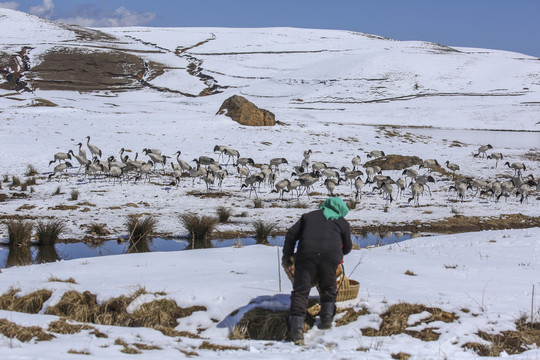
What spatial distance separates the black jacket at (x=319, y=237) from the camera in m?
6.58

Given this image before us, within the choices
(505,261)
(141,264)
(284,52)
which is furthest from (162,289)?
(284,52)

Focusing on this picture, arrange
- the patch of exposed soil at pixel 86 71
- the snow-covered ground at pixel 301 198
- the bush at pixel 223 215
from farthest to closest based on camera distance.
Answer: the patch of exposed soil at pixel 86 71
the bush at pixel 223 215
the snow-covered ground at pixel 301 198

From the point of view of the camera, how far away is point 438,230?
56.7 ft

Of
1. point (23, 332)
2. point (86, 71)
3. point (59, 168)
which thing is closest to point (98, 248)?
point (23, 332)

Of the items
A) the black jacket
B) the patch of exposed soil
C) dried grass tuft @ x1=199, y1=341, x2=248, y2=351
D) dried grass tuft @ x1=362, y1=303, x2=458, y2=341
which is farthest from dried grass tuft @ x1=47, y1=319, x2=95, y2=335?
the patch of exposed soil

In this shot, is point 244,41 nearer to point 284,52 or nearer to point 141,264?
point 284,52

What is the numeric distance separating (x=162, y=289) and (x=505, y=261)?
707cm

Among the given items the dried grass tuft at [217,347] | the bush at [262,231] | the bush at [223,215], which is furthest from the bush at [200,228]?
the dried grass tuft at [217,347]

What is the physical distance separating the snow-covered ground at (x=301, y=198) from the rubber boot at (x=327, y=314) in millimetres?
204

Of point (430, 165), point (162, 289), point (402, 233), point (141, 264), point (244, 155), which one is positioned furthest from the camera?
point (244, 155)

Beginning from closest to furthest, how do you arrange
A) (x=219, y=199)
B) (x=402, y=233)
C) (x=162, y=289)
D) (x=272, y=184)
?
1. (x=162, y=289)
2. (x=402, y=233)
3. (x=219, y=199)
4. (x=272, y=184)

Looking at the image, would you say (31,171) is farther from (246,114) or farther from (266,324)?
(266,324)

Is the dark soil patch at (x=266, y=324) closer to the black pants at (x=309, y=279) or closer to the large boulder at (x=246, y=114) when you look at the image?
the black pants at (x=309, y=279)

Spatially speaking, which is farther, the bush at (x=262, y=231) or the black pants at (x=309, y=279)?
the bush at (x=262, y=231)
